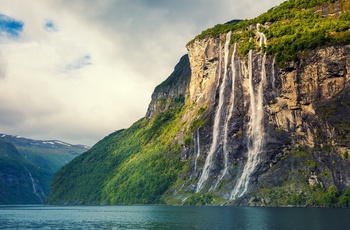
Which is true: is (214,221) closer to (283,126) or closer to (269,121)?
(283,126)

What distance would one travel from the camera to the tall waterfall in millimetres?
130625

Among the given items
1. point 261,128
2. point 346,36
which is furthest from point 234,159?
point 346,36

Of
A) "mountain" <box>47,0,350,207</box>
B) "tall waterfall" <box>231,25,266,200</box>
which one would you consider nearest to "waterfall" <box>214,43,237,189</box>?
"mountain" <box>47,0,350,207</box>

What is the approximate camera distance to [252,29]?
164 m

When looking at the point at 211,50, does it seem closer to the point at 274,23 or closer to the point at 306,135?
the point at 274,23

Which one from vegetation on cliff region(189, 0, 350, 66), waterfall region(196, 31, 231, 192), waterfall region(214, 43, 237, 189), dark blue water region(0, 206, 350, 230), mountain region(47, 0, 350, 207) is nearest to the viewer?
dark blue water region(0, 206, 350, 230)

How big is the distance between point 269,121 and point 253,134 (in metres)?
7.28

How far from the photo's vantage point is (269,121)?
138250 millimetres

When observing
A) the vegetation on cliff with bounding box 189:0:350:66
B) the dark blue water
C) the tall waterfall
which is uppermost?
the vegetation on cliff with bounding box 189:0:350:66

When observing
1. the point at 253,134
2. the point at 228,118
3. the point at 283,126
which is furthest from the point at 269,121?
the point at 228,118

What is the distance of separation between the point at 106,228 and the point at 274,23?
122 meters

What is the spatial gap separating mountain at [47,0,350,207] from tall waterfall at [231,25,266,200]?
40cm

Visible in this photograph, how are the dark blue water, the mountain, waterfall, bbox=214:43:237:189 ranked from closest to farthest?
the dark blue water
the mountain
waterfall, bbox=214:43:237:189

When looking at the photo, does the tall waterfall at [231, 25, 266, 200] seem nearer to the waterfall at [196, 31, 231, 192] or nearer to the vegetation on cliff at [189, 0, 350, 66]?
the vegetation on cliff at [189, 0, 350, 66]
